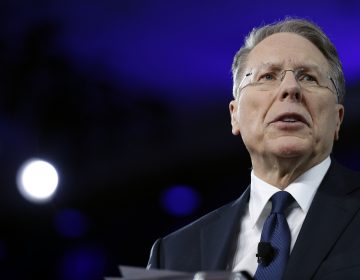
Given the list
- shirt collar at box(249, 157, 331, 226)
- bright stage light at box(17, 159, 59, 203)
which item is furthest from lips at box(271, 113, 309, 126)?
bright stage light at box(17, 159, 59, 203)

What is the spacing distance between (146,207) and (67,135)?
777 mm

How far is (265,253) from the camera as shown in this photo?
73.5 inches

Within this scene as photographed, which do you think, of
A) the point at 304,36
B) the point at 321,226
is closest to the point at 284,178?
the point at 321,226

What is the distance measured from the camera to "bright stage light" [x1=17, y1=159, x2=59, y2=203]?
488cm

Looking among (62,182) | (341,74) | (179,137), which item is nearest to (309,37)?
(341,74)

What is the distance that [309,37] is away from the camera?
230 cm

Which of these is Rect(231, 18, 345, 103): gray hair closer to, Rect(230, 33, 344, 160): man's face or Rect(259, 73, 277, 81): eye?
Rect(230, 33, 344, 160): man's face

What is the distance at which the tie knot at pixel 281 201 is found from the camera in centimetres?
204

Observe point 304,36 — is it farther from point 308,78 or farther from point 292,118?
point 292,118

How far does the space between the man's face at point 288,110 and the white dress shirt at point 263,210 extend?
7cm

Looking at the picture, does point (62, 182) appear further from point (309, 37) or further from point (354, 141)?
point (309, 37)

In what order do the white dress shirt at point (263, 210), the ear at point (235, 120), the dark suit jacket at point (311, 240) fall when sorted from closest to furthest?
the dark suit jacket at point (311, 240), the white dress shirt at point (263, 210), the ear at point (235, 120)

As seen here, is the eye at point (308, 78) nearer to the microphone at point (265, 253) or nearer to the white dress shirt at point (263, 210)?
the white dress shirt at point (263, 210)

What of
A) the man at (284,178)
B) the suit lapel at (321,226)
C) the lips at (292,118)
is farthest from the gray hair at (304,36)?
the suit lapel at (321,226)
